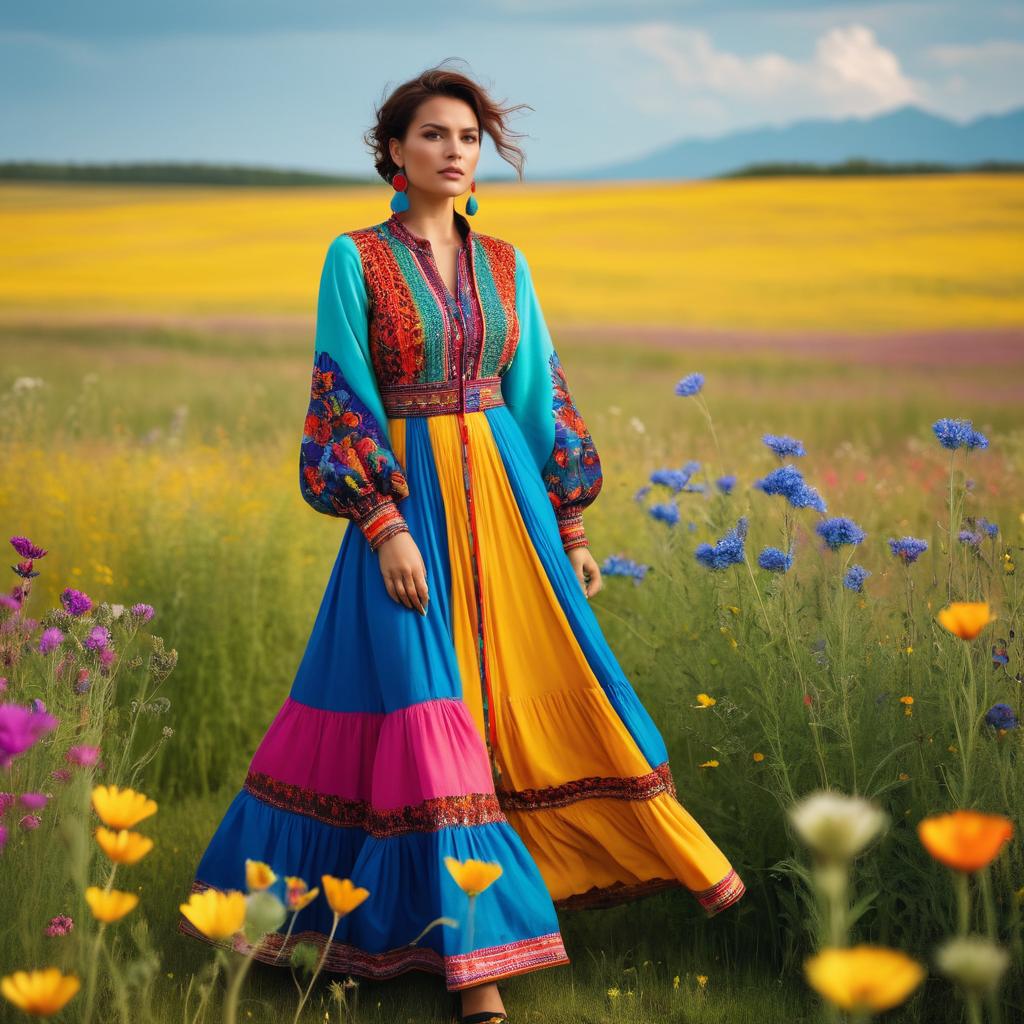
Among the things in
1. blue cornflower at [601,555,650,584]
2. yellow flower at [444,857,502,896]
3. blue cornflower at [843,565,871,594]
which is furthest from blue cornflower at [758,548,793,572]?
yellow flower at [444,857,502,896]

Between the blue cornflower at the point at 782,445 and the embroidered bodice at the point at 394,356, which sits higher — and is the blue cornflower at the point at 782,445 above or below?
below

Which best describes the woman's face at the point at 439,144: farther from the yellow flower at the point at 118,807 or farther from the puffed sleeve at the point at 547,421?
the yellow flower at the point at 118,807

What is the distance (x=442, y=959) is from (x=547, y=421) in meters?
1.00

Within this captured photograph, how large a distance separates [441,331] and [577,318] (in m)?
7.79

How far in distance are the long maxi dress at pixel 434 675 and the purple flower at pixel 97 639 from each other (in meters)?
0.35

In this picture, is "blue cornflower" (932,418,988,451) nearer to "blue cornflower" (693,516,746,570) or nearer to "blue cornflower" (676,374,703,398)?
"blue cornflower" (693,516,746,570)

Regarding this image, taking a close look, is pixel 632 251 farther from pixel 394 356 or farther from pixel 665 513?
pixel 394 356

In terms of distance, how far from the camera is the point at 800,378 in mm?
8125

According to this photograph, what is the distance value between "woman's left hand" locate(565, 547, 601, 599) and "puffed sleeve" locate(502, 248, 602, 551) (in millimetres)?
16

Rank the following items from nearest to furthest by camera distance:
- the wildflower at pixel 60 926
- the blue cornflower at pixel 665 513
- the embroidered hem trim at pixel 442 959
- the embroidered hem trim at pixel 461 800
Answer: the wildflower at pixel 60 926 < the embroidered hem trim at pixel 442 959 < the embroidered hem trim at pixel 461 800 < the blue cornflower at pixel 665 513

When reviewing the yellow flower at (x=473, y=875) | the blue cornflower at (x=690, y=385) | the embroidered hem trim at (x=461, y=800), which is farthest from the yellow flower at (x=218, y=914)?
the blue cornflower at (x=690, y=385)

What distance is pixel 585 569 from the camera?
2.59 m

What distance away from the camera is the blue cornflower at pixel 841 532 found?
2.40m

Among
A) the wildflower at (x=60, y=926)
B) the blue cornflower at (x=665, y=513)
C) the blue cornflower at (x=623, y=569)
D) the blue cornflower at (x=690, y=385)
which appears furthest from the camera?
the blue cornflower at (x=623, y=569)
